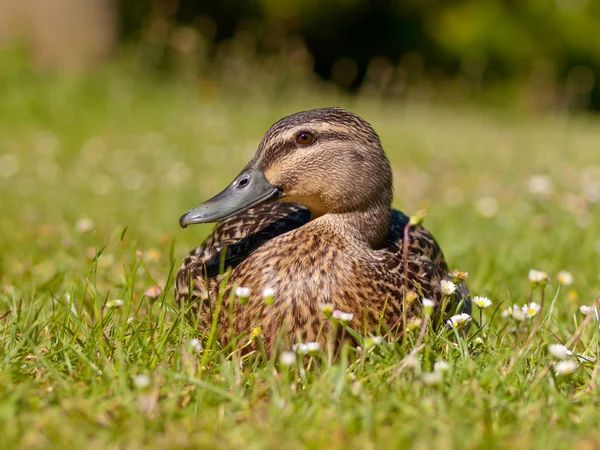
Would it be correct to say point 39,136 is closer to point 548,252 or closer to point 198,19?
point 548,252

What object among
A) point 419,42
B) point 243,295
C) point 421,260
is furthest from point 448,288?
point 419,42

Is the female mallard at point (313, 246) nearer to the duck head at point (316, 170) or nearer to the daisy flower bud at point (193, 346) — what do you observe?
the duck head at point (316, 170)

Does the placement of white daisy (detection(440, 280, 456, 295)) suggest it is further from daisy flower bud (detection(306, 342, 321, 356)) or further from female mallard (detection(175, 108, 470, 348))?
daisy flower bud (detection(306, 342, 321, 356))

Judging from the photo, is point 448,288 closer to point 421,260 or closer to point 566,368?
point 421,260

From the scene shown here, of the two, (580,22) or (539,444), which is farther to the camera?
(580,22)

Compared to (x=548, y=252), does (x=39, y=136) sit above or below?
below

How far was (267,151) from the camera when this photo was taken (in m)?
2.78

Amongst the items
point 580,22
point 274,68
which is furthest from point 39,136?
point 580,22

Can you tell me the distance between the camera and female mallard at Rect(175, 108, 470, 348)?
2.55 m

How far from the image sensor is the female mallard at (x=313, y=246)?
2.55 metres

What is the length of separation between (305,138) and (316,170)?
0.39 feet

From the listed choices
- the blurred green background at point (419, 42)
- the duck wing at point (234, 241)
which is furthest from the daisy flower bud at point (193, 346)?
the blurred green background at point (419, 42)

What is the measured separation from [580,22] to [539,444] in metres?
18.4

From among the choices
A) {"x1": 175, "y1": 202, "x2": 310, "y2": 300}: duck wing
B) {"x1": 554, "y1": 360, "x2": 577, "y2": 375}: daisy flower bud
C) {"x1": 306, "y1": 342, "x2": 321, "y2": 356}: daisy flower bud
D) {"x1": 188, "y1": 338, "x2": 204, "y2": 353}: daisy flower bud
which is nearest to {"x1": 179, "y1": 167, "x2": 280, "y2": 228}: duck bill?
{"x1": 175, "y1": 202, "x2": 310, "y2": 300}: duck wing
